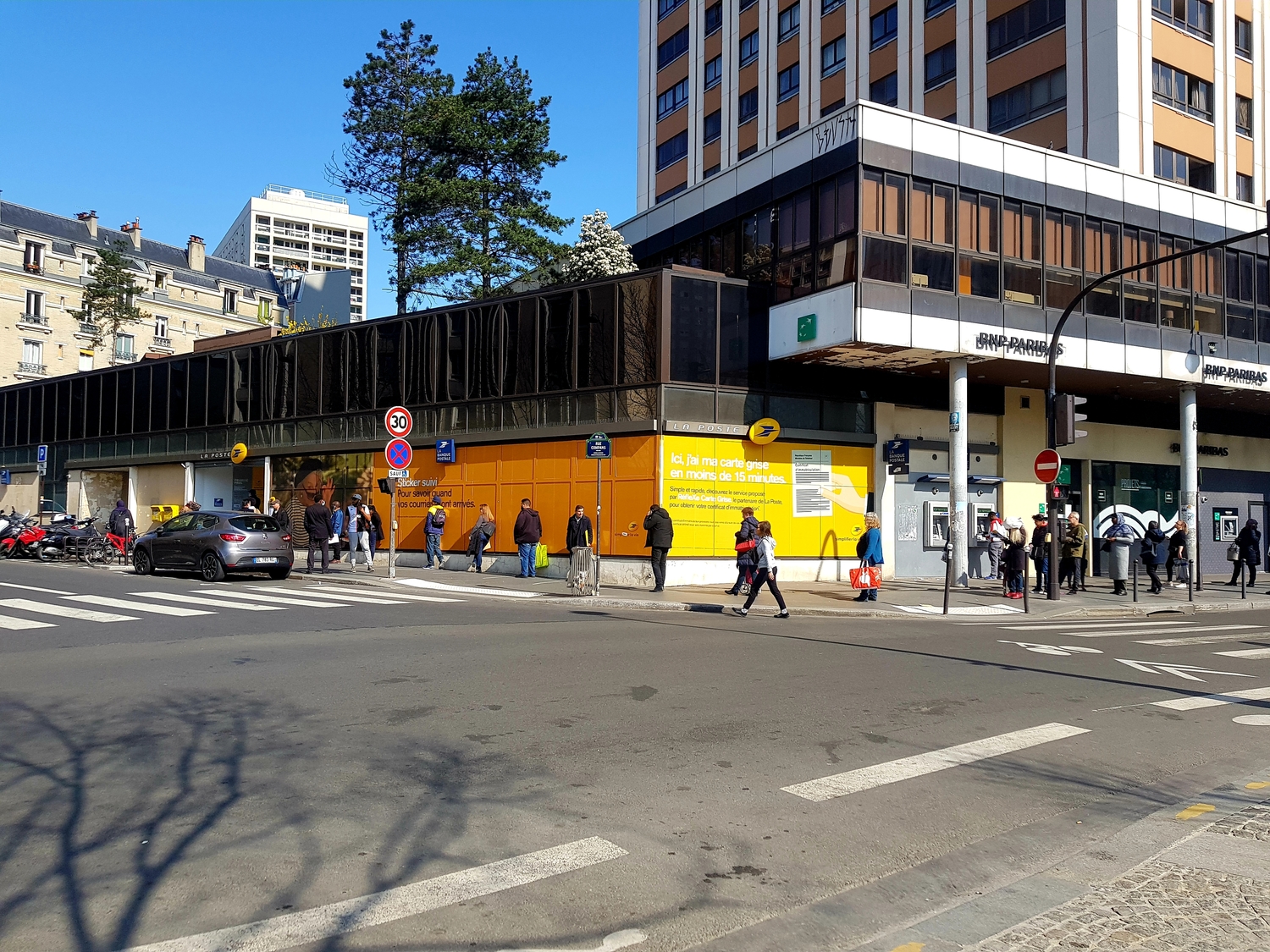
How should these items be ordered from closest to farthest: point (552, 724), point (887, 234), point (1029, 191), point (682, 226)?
point (552, 724)
point (887, 234)
point (1029, 191)
point (682, 226)

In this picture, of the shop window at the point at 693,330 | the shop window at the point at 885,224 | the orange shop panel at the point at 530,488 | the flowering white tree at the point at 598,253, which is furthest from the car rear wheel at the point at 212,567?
the shop window at the point at 885,224

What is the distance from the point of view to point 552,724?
7.38m

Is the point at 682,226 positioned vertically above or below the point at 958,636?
above

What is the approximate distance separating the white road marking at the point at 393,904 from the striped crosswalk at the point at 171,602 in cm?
1020

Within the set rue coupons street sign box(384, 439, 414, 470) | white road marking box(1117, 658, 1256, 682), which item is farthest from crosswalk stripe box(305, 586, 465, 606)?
white road marking box(1117, 658, 1256, 682)

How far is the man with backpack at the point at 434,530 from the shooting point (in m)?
25.0

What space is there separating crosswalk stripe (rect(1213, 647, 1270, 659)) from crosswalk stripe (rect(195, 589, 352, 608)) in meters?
12.3

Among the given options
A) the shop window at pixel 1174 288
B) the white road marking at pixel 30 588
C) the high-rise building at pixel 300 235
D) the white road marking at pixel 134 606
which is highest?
the high-rise building at pixel 300 235

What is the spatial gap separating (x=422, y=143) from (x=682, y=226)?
1583cm

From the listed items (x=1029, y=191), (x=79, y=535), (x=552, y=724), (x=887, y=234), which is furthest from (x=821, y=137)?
(x=79, y=535)

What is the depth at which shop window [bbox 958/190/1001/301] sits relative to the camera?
22391 millimetres

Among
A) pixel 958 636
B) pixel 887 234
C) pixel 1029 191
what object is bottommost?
pixel 958 636

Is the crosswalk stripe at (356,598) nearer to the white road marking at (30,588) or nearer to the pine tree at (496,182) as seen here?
the white road marking at (30,588)

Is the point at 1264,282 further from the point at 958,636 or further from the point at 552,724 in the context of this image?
the point at 552,724
